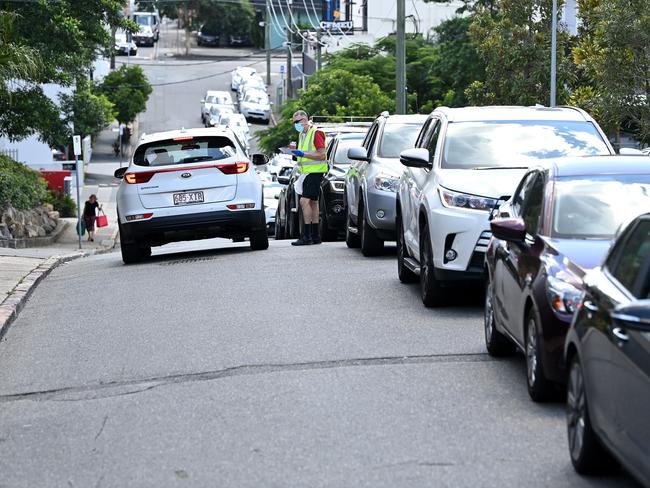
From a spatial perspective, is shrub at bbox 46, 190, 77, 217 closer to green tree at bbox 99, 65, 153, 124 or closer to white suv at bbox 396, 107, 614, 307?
green tree at bbox 99, 65, 153, 124

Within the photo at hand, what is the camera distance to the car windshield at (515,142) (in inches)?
524

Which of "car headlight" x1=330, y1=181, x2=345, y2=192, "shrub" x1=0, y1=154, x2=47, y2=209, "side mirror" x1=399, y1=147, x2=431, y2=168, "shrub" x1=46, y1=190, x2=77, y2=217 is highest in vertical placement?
"side mirror" x1=399, y1=147, x2=431, y2=168

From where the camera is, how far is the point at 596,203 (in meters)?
9.56

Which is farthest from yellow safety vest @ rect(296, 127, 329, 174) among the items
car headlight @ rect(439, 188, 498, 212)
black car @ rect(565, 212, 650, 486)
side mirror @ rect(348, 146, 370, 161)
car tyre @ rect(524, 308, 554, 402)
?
black car @ rect(565, 212, 650, 486)

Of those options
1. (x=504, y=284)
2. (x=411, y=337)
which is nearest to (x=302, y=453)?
(x=504, y=284)

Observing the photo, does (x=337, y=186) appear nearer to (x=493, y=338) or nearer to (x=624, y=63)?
(x=624, y=63)

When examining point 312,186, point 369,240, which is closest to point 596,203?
point 369,240

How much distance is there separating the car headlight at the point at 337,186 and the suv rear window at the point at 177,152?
3261 millimetres

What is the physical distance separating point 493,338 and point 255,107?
7705cm

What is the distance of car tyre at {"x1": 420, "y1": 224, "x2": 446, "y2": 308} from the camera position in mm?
12719

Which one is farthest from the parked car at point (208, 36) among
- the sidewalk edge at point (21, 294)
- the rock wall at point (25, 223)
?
the sidewalk edge at point (21, 294)

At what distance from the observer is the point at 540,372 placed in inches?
332

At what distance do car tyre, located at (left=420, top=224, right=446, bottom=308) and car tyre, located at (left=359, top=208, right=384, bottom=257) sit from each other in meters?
5.15

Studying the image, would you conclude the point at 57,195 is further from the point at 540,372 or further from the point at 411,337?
the point at 540,372
